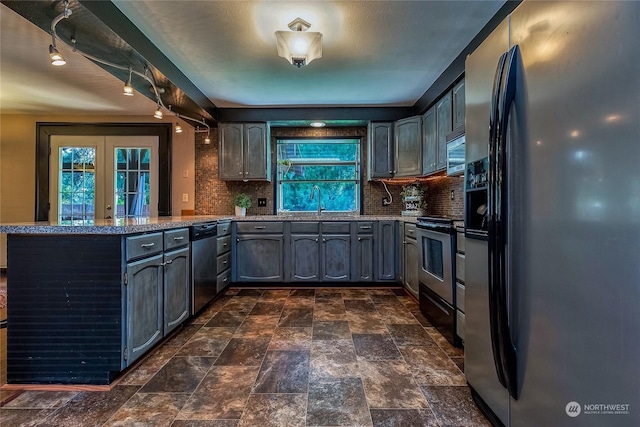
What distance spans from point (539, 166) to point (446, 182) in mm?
2838

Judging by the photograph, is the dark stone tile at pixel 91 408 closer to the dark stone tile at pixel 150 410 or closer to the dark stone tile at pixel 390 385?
the dark stone tile at pixel 150 410

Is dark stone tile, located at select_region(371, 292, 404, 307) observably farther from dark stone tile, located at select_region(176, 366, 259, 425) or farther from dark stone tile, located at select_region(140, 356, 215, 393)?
dark stone tile, located at select_region(140, 356, 215, 393)

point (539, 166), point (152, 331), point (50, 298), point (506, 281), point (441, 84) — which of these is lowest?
point (152, 331)

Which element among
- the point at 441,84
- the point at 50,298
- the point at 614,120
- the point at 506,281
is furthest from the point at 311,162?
the point at 614,120

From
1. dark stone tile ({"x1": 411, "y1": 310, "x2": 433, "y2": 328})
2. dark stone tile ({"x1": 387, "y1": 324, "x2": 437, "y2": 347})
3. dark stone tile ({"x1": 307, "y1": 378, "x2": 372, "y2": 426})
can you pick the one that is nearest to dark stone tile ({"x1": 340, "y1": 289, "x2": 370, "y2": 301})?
dark stone tile ({"x1": 411, "y1": 310, "x2": 433, "y2": 328})

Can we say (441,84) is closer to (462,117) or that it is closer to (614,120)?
(462,117)

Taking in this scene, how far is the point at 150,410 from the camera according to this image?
1488 millimetres

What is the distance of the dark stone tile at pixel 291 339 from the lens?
85.0 inches

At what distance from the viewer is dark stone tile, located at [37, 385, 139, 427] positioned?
1.42 metres

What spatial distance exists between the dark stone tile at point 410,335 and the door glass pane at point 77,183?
14.0 ft

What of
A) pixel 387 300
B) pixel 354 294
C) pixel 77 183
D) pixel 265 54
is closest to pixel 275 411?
pixel 387 300

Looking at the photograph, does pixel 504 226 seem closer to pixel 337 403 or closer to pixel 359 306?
pixel 337 403

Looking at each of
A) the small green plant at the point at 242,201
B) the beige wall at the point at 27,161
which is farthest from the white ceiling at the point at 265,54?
the small green plant at the point at 242,201

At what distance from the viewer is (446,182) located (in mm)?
3676
